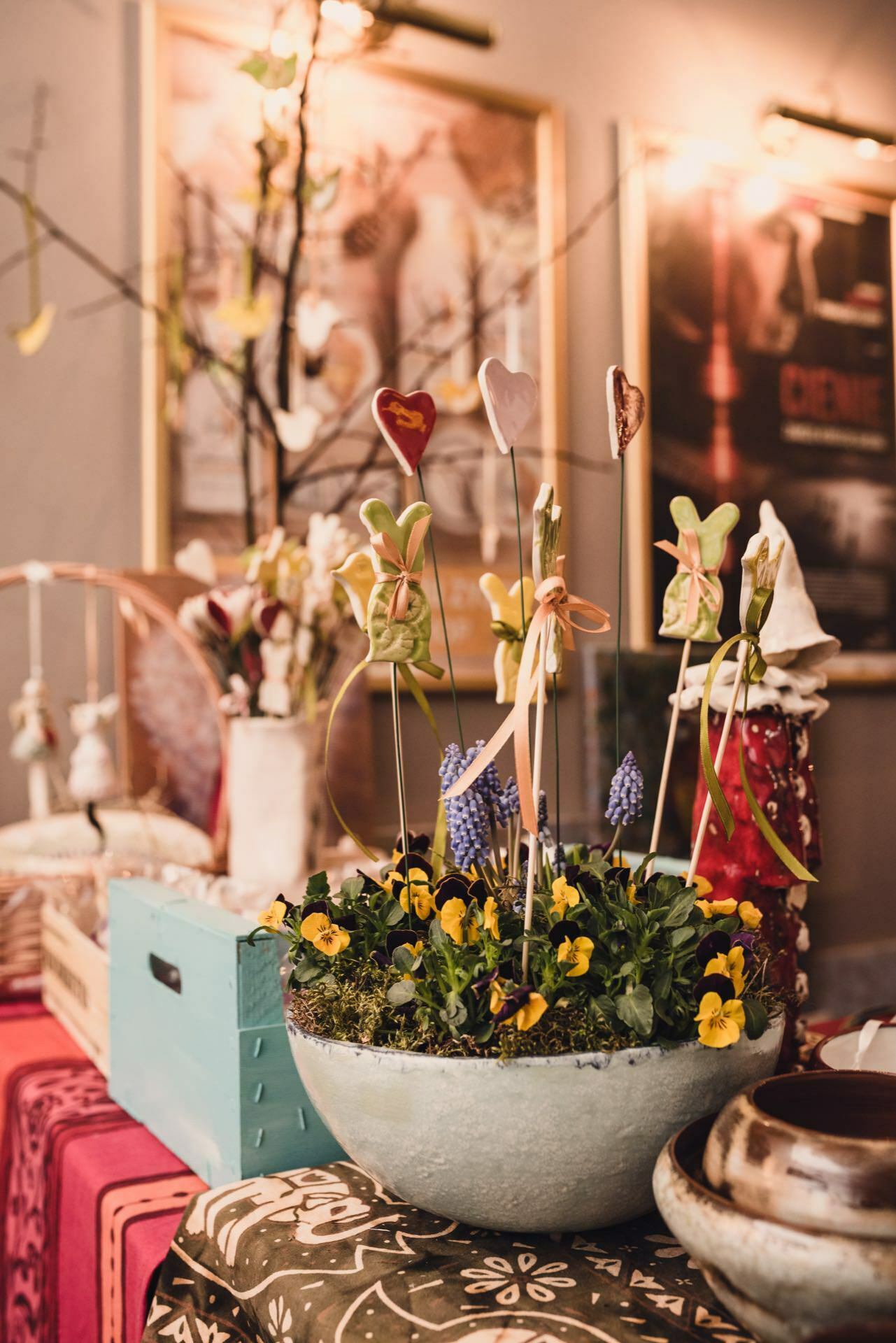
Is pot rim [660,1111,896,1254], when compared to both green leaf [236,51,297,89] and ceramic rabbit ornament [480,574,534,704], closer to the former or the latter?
ceramic rabbit ornament [480,574,534,704]

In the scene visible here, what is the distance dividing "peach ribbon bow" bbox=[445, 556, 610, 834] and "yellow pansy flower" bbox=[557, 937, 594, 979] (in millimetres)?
57

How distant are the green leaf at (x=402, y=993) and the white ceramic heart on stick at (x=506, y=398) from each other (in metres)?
0.27

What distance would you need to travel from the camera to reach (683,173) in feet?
7.90

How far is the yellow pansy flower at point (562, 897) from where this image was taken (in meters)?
0.58

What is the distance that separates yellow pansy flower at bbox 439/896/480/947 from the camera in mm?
572

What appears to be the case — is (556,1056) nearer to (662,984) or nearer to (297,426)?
(662,984)

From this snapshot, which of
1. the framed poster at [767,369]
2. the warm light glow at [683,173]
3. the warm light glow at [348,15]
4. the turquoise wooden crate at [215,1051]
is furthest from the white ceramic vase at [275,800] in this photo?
the warm light glow at [683,173]

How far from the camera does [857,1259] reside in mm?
396

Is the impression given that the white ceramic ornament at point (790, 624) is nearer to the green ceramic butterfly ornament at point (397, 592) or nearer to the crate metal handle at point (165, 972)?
the green ceramic butterfly ornament at point (397, 592)

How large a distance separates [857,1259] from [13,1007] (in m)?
1.08

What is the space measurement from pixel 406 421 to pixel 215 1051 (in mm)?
426

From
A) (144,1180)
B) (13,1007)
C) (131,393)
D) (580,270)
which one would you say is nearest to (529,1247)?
(144,1180)

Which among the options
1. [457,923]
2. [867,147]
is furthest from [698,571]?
[867,147]

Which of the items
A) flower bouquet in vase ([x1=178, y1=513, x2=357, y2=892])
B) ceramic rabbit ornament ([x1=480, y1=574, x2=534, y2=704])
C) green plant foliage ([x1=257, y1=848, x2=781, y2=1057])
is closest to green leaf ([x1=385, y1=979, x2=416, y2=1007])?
green plant foliage ([x1=257, y1=848, x2=781, y2=1057])
